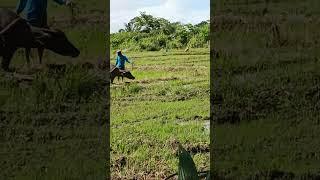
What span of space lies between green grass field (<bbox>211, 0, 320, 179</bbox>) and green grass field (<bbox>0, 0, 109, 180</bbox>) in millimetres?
731

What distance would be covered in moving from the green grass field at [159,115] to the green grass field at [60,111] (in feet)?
0.39

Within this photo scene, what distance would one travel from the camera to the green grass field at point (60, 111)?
3693 millimetres

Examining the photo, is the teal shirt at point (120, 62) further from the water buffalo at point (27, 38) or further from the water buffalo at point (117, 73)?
the water buffalo at point (27, 38)

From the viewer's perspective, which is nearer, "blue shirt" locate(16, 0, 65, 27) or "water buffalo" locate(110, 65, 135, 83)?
"blue shirt" locate(16, 0, 65, 27)

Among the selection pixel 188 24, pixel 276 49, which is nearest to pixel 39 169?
pixel 188 24

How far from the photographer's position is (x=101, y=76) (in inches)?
150

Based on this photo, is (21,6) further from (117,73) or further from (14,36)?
(117,73)

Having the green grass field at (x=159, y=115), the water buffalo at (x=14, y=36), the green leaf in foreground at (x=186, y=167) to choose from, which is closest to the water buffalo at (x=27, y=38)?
the water buffalo at (x=14, y=36)

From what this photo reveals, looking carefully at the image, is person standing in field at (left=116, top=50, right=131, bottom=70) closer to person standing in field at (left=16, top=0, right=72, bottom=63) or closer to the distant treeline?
the distant treeline

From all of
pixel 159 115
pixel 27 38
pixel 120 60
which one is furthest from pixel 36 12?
pixel 159 115

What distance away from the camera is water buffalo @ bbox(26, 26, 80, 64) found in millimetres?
3705

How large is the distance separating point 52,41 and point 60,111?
1.34ft

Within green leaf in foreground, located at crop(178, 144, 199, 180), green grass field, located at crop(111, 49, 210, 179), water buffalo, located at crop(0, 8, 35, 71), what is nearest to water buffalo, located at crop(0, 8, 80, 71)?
water buffalo, located at crop(0, 8, 35, 71)

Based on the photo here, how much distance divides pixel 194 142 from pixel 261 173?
47 centimetres
